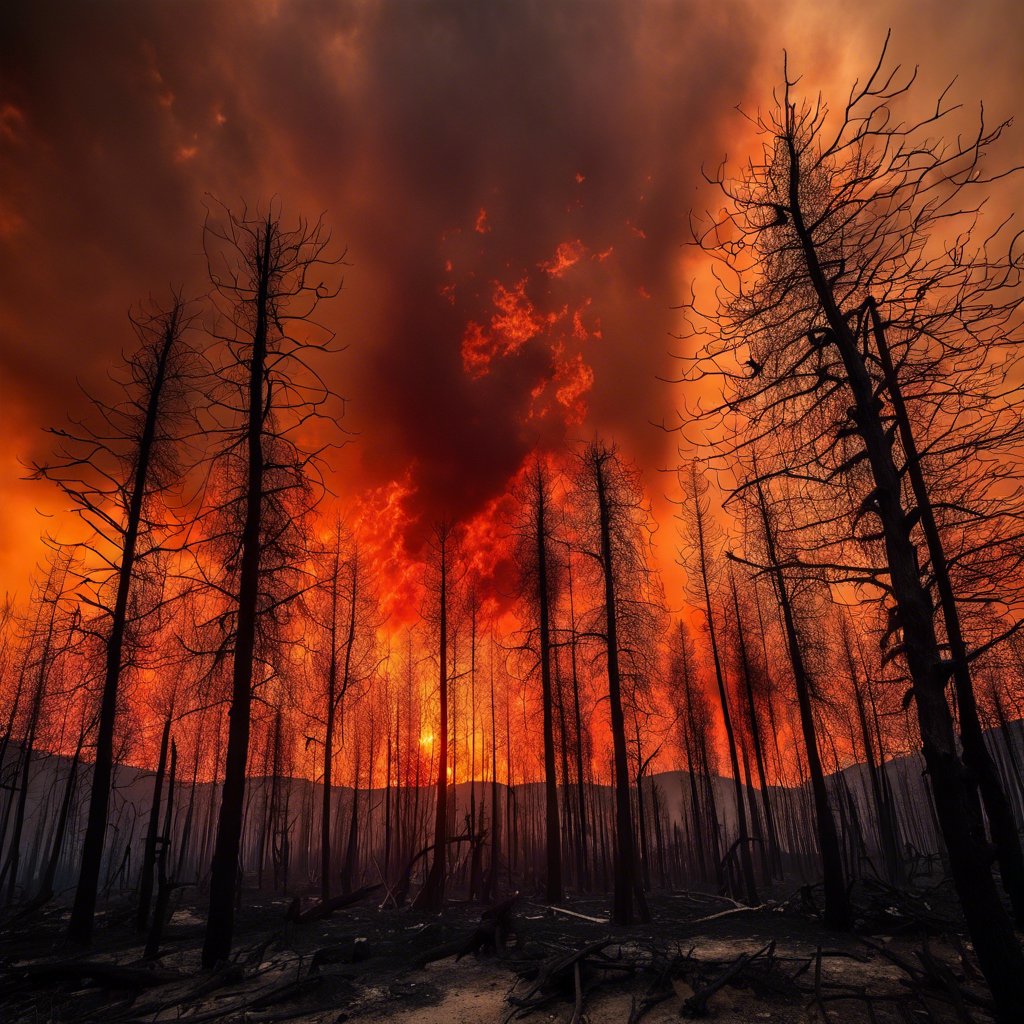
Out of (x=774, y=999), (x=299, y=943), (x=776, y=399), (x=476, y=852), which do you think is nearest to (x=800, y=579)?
(x=776, y=399)

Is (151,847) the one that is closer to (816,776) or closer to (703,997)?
(703,997)

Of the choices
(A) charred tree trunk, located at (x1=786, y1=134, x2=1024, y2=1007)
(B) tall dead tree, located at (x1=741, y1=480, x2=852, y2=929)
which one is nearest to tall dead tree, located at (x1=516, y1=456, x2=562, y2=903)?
(B) tall dead tree, located at (x1=741, y1=480, x2=852, y2=929)

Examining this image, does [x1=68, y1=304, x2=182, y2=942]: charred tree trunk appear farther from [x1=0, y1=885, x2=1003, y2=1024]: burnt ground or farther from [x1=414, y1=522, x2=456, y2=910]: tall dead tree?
[x1=414, y1=522, x2=456, y2=910]: tall dead tree

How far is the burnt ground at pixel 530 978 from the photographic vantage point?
5.56 metres

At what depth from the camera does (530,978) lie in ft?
22.2

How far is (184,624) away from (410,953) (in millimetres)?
8199

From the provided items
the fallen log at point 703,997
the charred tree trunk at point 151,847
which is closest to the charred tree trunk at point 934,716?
the fallen log at point 703,997

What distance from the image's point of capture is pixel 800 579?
19.0ft

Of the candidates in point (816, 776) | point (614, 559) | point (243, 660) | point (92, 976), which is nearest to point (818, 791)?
point (816, 776)

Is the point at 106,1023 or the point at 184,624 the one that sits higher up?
the point at 184,624

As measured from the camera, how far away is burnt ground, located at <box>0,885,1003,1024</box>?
18.2 feet

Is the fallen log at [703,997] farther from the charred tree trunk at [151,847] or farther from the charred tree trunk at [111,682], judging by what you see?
the charred tree trunk at [111,682]

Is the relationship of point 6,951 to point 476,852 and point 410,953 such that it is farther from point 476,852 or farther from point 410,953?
point 476,852

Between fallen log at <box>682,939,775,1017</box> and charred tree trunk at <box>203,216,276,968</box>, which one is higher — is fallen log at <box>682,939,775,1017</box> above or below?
below
